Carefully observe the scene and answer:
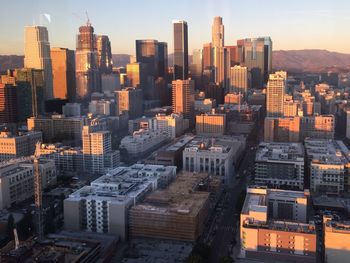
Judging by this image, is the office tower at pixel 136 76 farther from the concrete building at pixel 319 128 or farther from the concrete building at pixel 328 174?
the concrete building at pixel 328 174

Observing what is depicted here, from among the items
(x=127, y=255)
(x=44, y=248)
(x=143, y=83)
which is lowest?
(x=127, y=255)

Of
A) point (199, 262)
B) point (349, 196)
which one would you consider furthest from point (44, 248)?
point (349, 196)

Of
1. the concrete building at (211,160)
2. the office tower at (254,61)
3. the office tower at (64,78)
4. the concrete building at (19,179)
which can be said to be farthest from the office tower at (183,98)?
the concrete building at (19,179)

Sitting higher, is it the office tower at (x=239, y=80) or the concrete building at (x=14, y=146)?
the office tower at (x=239, y=80)

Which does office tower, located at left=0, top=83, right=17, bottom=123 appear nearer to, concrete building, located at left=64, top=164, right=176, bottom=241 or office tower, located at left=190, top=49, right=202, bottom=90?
concrete building, located at left=64, top=164, right=176, bottom=241

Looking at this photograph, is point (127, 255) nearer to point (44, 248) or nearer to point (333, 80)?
point (44, 248)

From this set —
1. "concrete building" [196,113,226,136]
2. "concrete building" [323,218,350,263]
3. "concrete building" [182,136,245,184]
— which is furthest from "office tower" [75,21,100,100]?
"concrete building" [323,218,350,263]
